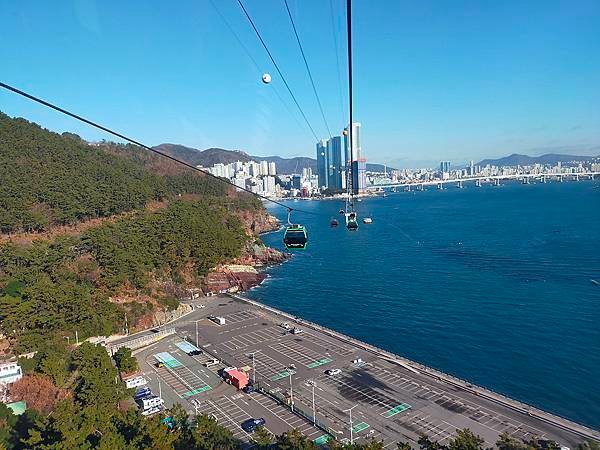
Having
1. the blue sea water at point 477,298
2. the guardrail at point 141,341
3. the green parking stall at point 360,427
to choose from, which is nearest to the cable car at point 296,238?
the green parking stall at point 360,427

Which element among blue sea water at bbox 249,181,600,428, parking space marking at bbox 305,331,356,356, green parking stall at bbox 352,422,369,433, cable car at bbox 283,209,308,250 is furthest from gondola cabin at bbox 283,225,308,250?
blue sea water at bbox 249,181,600,428

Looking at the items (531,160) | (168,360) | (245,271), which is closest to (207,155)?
(245,271)

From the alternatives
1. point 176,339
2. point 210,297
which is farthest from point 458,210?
point 176,339

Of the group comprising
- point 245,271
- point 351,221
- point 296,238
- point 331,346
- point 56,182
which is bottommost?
point 331,346

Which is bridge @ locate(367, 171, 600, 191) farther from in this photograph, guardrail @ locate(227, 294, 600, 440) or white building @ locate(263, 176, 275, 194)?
guardrail @ locate(227, 294, 600, 440)

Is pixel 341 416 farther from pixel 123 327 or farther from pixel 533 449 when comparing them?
pixel 123 327

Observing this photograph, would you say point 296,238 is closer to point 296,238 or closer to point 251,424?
point 296,238
